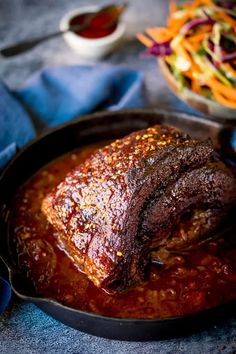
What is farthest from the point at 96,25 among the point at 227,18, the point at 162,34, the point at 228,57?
the point at 228,57

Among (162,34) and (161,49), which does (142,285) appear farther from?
(162,34)

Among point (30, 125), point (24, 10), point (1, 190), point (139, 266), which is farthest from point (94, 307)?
point (24, 10)

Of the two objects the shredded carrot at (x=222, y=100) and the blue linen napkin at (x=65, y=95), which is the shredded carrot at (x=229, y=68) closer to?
the shredded carrot at (x=222, y=100)

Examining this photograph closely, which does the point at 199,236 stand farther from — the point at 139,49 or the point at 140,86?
the point at 139,49

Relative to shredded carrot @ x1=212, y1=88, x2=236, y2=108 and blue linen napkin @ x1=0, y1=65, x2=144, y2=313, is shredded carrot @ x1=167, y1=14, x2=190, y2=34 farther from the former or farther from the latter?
shredded carrot @ x1=212, y1=88, x2=236, y2=108

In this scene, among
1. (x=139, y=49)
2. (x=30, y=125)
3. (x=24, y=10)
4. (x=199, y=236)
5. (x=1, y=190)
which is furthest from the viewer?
(x=24, y=10)

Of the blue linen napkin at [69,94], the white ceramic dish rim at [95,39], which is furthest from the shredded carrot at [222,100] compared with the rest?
the white ceramic dish rim at [95,39]
